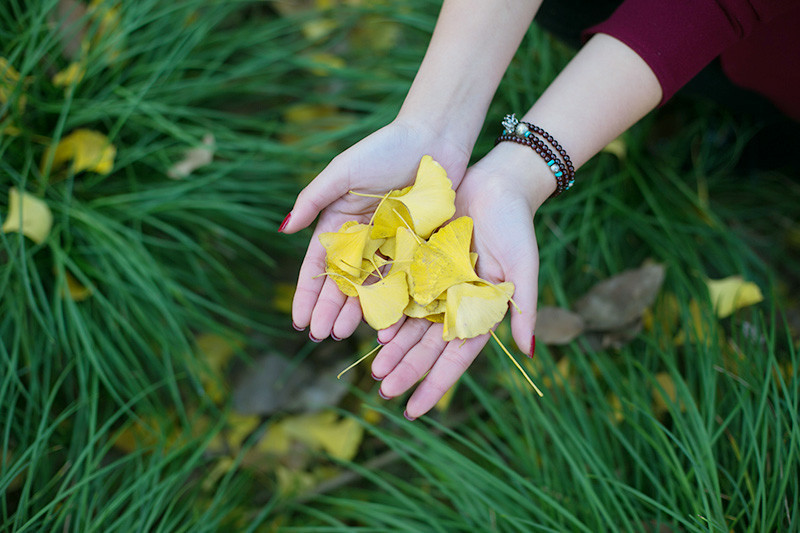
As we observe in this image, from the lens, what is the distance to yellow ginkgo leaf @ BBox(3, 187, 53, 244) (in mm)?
1083

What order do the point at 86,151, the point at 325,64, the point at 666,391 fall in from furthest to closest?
the point at 325,64, the point at 86,151, the point at 666,391

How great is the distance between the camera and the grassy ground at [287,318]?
0.97 metres

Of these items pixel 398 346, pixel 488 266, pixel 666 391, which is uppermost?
pixel 488 266

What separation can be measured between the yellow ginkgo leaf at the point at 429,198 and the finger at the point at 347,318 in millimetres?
145

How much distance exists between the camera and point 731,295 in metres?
1.12

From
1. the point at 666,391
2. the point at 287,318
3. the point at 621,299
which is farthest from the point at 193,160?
the point at 666,391

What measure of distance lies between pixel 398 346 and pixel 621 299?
1.79ft

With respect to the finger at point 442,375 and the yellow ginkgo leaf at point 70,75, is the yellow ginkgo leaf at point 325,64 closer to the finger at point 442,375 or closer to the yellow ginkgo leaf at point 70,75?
the yellow ginkgo leaf at point 70,75

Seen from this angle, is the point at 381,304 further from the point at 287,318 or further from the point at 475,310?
the point at 287,318

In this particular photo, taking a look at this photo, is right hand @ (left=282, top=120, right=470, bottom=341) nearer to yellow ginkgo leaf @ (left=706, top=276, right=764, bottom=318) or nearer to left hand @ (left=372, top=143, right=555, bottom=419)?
left hand @ (left=372, top=143, right=555, bottom=419)

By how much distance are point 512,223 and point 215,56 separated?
3.03 feet

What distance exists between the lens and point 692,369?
3.58ft

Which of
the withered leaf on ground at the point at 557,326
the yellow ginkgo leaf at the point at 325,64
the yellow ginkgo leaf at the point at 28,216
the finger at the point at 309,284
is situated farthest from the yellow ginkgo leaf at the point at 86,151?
the withered leaf on ground at the point at 557,326

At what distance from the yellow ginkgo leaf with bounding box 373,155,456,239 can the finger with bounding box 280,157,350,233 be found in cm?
8
